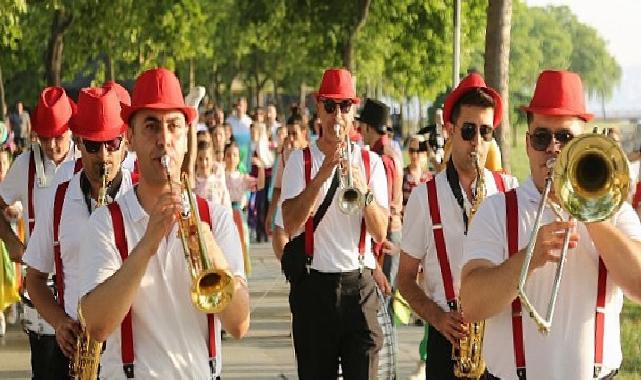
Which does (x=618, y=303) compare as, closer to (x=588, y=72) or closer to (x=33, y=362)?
(x=33, y=362)

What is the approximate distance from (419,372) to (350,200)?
10.8ft

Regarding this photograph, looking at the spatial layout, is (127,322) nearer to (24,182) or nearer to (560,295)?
(560,295)

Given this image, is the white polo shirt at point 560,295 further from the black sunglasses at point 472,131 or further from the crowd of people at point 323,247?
the black sunglasses at point 472,131

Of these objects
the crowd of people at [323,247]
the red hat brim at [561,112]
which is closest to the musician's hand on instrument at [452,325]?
the crowd of people at [323,247]

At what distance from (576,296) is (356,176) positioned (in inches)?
114

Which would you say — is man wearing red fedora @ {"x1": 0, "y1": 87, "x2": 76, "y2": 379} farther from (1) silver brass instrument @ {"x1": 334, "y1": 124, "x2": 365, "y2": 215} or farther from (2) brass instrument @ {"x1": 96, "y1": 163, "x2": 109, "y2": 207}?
(1) silver brass instrument @ {"x1": 334, "y1": 124, "x2": 365, "y2": 215}

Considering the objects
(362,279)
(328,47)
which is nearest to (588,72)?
(328,47)

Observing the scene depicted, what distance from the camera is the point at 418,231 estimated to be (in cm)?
617

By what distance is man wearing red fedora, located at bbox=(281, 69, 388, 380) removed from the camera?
7.12m

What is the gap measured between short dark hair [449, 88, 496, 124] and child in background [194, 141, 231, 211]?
6615mm

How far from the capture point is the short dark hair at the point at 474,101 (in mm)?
6043

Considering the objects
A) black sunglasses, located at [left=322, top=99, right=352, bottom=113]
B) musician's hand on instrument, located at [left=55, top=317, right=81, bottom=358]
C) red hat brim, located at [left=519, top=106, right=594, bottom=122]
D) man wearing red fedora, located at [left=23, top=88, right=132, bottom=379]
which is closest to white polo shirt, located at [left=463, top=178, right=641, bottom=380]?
red hat brim, located at [left=519, top=106, right=594, bottom=122]

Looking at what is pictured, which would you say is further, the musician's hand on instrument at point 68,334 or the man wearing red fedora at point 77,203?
the man wearing red fedora at point 77,203

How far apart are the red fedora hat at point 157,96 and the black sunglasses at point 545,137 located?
1161mm
